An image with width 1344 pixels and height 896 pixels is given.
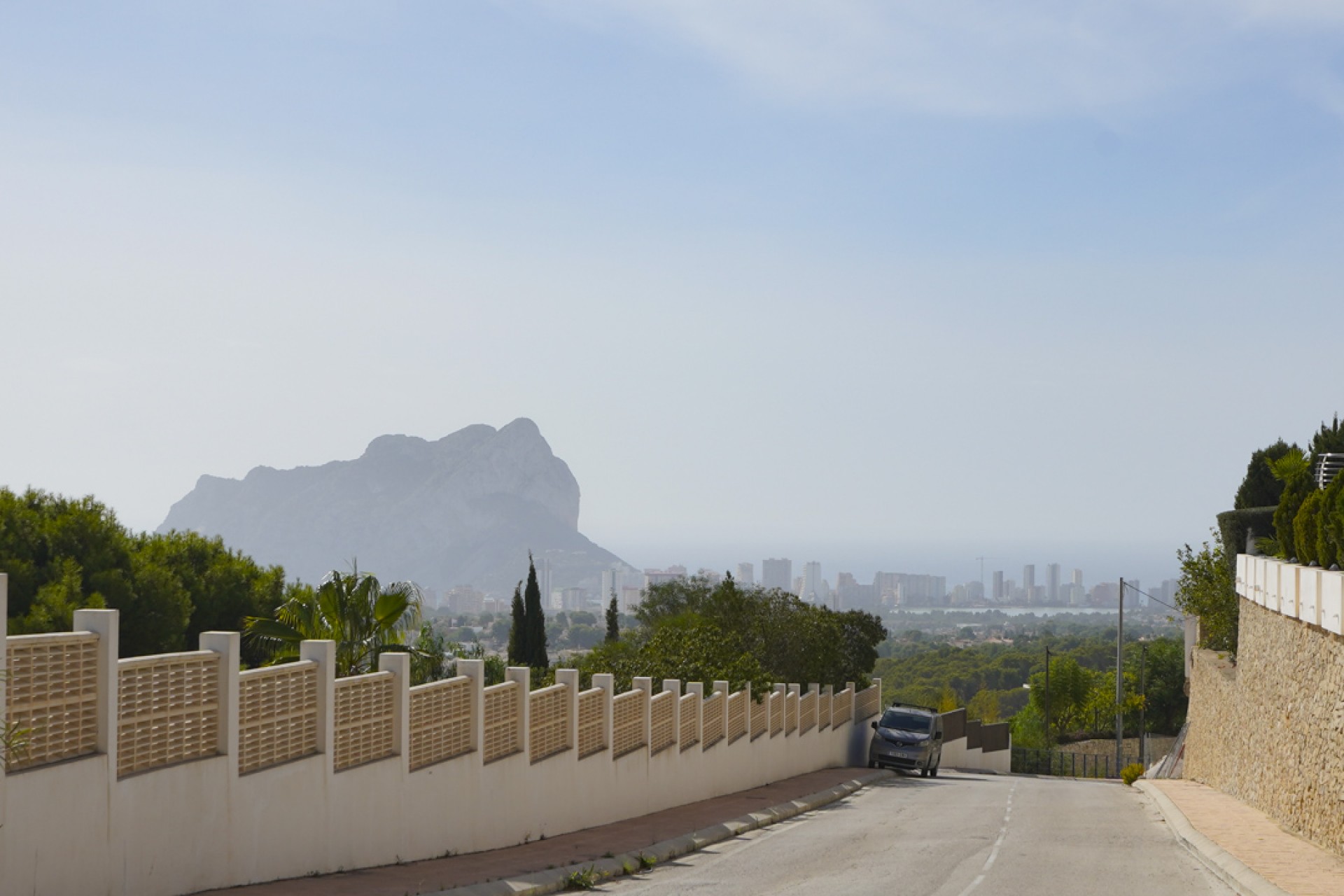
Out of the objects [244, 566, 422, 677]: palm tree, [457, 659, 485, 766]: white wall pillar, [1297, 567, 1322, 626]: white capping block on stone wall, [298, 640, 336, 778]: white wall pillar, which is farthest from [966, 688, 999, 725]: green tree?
[298, 640, 336, 778]: white wall pillar

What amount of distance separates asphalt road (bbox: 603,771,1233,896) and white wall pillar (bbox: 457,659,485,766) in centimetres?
272

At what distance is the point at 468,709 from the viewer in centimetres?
1678

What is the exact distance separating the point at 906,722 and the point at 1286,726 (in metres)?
20.4

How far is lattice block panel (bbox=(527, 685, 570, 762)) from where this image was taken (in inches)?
731

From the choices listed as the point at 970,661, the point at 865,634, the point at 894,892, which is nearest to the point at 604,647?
the point at 865,634

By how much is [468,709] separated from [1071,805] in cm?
1556

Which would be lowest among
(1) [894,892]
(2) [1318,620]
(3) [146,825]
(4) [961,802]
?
(4) [961,802]

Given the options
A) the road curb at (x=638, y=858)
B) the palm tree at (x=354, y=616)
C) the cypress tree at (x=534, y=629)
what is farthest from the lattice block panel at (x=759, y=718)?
the cypress tree at (x=534, y=629)

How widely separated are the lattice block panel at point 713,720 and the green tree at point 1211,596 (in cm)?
1659

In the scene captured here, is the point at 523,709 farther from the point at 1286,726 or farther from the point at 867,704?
the point at 867,704

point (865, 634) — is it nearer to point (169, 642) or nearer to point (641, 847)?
point (169, 642)

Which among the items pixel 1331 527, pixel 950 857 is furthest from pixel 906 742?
pixel 950 857

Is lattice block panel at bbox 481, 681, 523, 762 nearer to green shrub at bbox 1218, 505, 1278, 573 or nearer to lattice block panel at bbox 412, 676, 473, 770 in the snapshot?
lattice block panel at bbox 412, 676, 473, 770

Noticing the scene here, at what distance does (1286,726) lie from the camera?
21.0 metres
